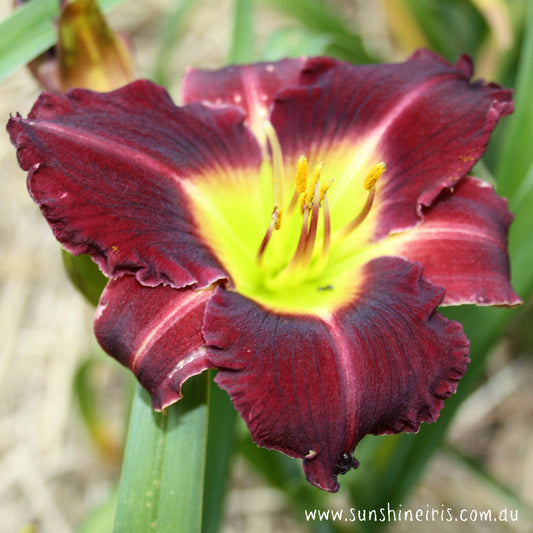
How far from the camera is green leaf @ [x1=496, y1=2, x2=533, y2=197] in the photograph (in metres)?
1.02

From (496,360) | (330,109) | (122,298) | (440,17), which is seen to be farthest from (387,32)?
(122,298)

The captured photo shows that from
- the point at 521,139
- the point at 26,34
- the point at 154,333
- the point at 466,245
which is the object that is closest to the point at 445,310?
the point at 466,245

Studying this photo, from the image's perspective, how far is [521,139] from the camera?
103 centimetres

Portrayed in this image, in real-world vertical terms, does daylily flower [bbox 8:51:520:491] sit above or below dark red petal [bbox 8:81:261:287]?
below

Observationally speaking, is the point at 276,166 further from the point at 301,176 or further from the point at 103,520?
the point at 103,520

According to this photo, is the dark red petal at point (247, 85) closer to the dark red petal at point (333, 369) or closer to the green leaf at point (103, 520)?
the dark red petal at point (333, 369)

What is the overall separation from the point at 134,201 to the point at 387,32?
7.16ft

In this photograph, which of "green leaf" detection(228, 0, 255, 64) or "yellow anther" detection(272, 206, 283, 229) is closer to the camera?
"yellow anther" detection(272, 206, 283, 229)

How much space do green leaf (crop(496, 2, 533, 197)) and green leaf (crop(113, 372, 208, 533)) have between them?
63 centimetres

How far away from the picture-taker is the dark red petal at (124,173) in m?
0.70

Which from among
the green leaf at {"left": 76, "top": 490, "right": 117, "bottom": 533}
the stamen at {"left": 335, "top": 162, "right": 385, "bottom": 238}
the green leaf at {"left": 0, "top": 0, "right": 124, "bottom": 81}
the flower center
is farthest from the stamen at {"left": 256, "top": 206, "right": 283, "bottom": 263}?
the green leaf at {"left": 76, "top": 490, "right": 117, "bottom": 533}

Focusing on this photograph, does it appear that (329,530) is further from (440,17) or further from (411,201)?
(440,17)

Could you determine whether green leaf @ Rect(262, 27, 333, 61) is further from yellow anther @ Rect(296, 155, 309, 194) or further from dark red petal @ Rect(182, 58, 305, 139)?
yellow anther @ Rect(296, 155, 309, 194)

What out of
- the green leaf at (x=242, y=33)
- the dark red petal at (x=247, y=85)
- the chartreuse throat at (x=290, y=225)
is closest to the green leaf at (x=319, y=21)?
the green leaf at (x=242, y=33)
